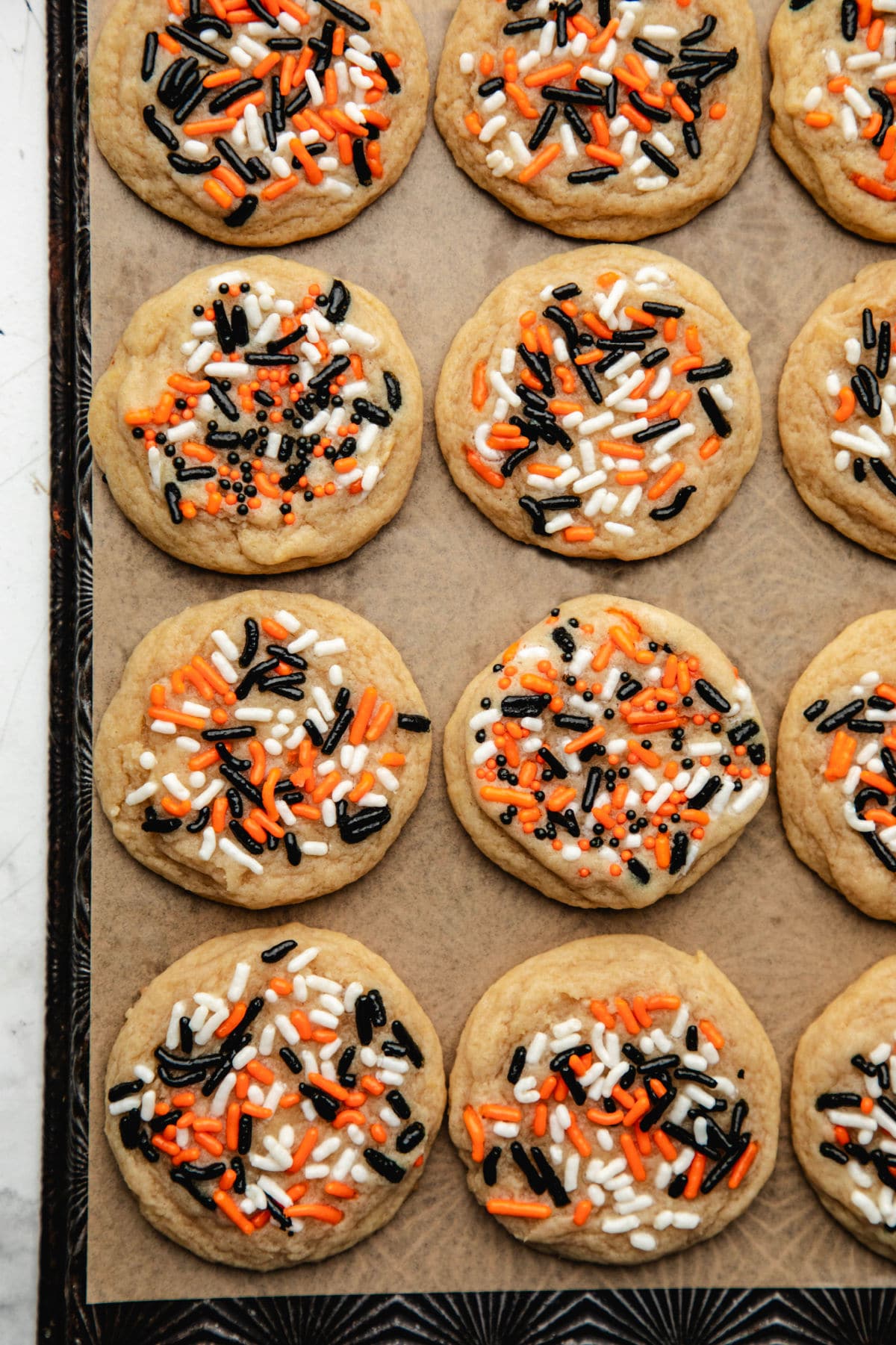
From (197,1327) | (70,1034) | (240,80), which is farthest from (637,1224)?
(240,80)

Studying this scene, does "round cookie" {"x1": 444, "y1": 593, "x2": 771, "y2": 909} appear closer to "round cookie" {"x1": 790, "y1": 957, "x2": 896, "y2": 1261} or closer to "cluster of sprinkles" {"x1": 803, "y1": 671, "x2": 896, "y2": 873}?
"cluster of sprinkles" {"x1": 803, "y1": 671, "x2": 896, "y2": 873}

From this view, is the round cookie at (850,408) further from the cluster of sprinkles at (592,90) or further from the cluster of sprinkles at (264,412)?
the cluster of sprinkles at (264,412)

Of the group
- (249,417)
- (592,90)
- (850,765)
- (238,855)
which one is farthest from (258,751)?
(592,90)

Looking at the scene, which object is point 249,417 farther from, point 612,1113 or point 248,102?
point 612,1113

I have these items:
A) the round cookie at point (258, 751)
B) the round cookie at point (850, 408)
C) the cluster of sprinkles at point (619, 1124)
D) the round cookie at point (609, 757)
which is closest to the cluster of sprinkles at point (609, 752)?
the round cookie at point (609, 757)

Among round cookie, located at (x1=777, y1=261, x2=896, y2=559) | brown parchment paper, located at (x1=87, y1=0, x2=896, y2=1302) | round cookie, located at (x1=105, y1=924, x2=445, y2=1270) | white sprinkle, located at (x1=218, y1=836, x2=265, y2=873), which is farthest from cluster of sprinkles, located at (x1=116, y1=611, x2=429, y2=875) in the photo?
round cookie, located at (x1=777, y1=261, x2=896, y2=559)

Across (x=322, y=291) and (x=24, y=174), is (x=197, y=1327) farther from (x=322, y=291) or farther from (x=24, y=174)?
(x=24, y=174)
